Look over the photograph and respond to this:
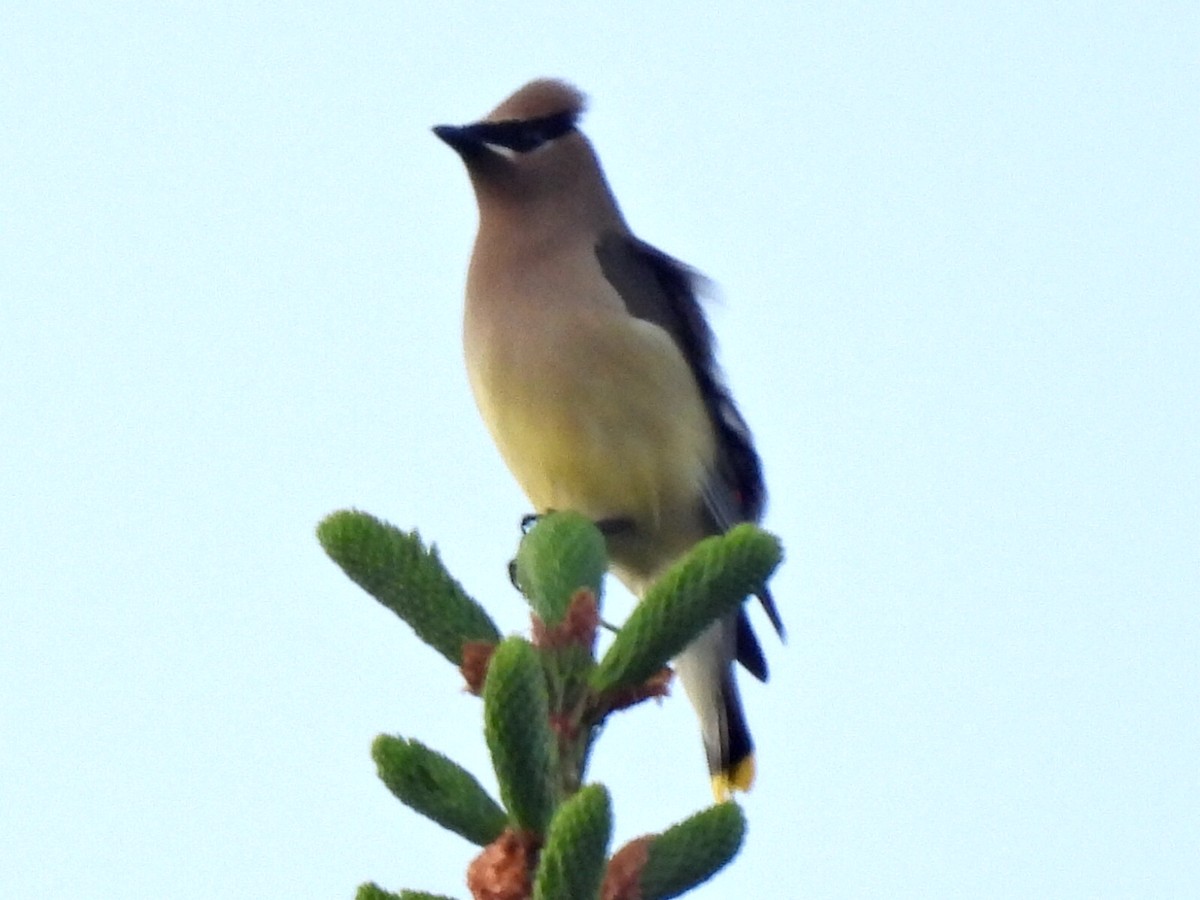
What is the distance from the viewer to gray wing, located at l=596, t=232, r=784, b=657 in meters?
4.48

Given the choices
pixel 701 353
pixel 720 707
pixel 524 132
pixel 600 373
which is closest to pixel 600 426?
pixel 600 373

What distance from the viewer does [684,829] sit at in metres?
1.82

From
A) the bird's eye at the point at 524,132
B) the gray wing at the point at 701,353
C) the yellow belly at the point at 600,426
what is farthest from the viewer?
the bird's eye at the point at 524,132

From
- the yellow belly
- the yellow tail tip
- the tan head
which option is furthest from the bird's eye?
the yellow tail tip

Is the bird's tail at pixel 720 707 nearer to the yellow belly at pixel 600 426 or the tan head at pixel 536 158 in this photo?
the yellow belly at pixel 600 426

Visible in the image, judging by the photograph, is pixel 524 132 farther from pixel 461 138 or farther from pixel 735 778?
pixel 735 778

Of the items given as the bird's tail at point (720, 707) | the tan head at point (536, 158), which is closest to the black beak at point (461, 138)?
the tan head at point (536, 158)

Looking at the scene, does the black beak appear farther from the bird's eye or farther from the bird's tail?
the bird's tail

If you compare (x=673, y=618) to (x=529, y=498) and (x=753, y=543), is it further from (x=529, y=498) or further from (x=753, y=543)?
(x=529, y=498)

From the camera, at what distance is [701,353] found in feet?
15.3

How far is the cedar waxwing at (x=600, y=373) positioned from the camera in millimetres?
4141

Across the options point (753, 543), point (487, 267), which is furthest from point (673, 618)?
point (487, 267)

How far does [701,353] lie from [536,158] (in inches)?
24.8

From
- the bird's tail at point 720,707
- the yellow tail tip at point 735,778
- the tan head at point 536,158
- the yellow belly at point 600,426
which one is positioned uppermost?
the tan head at point 536,158
